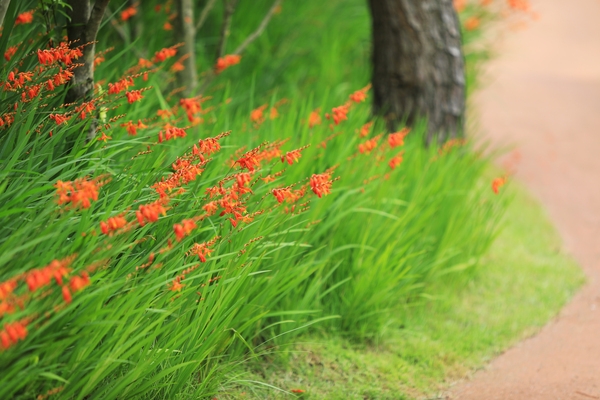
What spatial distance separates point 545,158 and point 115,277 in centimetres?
535

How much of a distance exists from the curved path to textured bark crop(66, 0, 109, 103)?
5.99 ft

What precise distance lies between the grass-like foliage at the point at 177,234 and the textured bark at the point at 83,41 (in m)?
0.05

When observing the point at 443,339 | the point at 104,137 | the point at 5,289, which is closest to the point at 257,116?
the point at 104,137

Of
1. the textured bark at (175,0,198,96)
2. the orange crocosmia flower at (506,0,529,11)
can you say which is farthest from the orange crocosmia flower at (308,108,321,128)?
the orange crocosmia flower at (506,0,529,11)

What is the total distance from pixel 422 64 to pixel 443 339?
188cm

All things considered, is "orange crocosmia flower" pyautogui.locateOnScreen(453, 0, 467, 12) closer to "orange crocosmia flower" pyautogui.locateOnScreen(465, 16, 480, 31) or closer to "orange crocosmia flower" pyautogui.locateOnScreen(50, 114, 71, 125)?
"orange crocosmia flower" pyautogui.locateOnScreen(465, 16, 480, 31)

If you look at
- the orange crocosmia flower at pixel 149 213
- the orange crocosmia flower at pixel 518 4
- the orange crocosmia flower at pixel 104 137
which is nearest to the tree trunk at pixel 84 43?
the orange crocosmia flower at pixel 104 137

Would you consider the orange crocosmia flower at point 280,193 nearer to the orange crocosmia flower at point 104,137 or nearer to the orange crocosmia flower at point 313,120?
the orange crocosmia flower at point 104,137

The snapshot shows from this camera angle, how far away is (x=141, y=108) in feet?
9.78

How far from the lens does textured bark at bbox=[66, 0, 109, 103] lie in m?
2.41

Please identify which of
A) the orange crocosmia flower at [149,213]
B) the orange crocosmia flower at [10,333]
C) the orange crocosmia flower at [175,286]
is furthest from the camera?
the orange crocosmia flower at [175,286]

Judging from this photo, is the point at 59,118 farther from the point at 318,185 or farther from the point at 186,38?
the point at 186,38

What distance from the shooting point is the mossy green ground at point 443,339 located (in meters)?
2.54

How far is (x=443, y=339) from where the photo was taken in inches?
120
